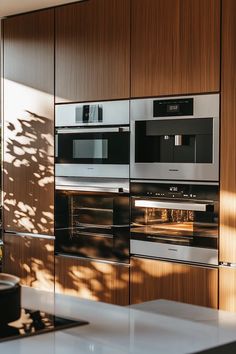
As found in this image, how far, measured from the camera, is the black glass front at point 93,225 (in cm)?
483

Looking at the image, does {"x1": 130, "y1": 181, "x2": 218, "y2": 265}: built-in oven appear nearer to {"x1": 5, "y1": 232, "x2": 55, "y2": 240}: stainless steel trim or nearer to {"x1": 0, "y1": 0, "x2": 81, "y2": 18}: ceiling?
{"x1": 5, "y1": 232, "x2": 55, "y2": 240}: stainless steel trim

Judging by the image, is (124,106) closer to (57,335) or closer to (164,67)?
(164,67)

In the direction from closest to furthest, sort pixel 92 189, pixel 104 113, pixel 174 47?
pixel 174 47 < pixel 104 113 < pixel 92 189

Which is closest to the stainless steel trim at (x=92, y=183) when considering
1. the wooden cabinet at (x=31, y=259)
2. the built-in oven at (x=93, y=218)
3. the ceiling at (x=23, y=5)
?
the built-in oven at (x=93, y=218)

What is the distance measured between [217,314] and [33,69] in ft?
11.5

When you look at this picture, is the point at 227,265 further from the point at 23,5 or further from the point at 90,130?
the point at 23,5

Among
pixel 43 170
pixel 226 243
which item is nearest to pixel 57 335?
pixel 226 243

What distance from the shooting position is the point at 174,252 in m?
4.49

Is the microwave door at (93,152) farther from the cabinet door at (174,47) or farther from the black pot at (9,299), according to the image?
the black pot at (9,299)

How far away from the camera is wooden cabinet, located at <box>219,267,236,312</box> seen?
4160 millimetres

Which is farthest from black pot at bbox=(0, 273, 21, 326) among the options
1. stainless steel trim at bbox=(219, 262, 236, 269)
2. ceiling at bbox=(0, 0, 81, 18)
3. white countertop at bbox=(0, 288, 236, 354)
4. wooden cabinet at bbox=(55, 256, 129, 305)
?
ceiling at bbox=(0, 0, 81, 18)

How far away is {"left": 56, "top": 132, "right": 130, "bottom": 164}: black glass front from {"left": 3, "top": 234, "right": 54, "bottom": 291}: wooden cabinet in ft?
2.31

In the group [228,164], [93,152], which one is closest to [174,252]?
[228,164]

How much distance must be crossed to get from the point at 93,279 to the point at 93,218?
1.48 ft
